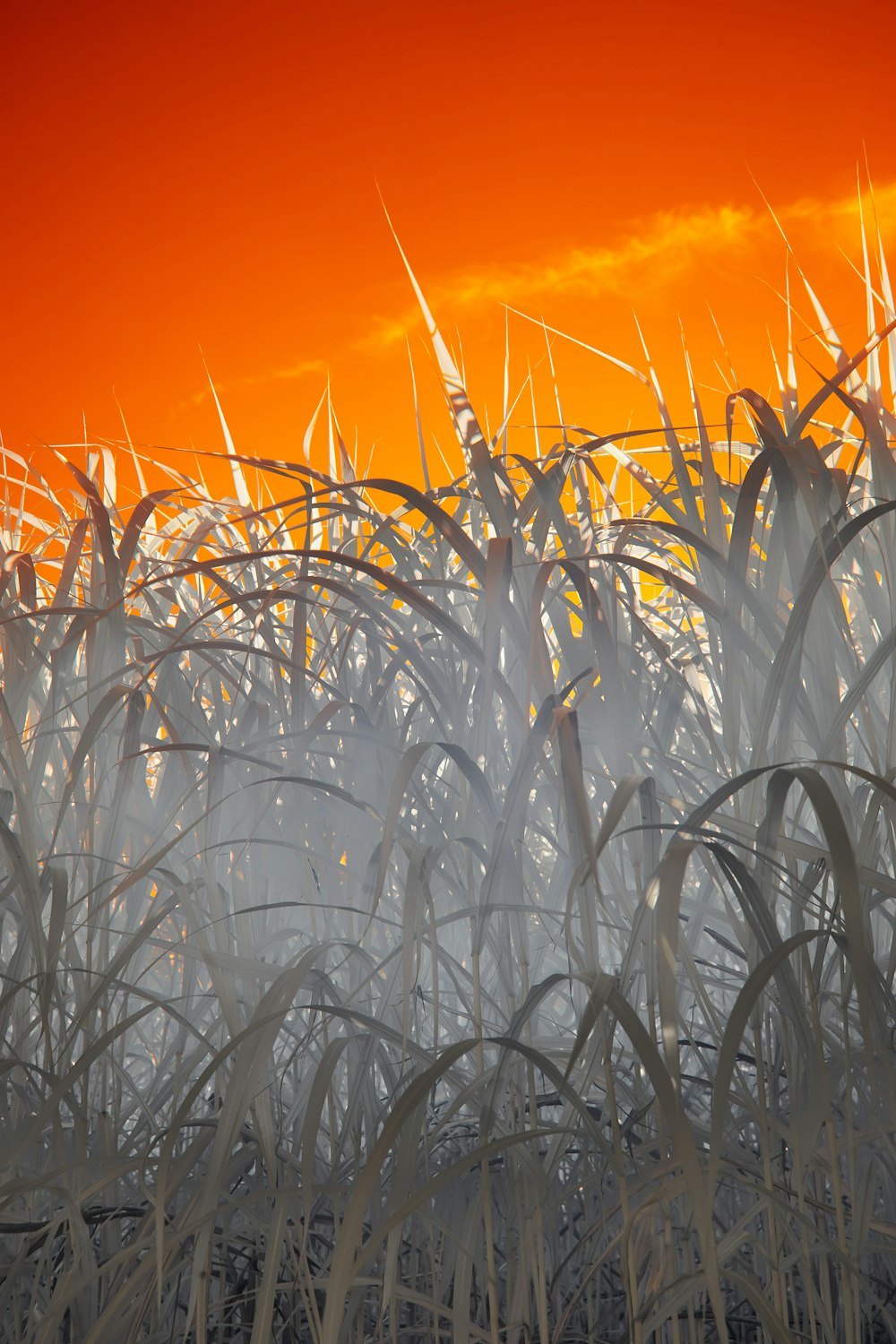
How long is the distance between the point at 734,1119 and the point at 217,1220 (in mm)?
262

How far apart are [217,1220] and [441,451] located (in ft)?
1.72

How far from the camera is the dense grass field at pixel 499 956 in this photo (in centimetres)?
38

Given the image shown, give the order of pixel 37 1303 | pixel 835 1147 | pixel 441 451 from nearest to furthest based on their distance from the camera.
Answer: pixel 835 1147 → pixel 37 1303 → pixel 441 451

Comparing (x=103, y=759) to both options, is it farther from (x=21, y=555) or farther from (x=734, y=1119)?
(x=734, y=1119)

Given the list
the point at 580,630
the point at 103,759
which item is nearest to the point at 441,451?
the point at 580,630

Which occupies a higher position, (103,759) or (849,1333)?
(103,759)

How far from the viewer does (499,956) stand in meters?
0.48

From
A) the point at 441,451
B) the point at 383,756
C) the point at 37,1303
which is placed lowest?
the point at 37,1303

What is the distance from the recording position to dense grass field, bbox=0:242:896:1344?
38 cm

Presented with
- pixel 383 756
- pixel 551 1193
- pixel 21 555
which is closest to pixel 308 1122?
pixel 551 1193

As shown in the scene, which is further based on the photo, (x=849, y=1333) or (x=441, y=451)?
(x=441, y=451)

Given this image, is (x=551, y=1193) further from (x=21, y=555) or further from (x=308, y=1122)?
(x=21, y=555)

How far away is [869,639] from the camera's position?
660 mm

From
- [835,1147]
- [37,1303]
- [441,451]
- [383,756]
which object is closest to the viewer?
[835,1147]
